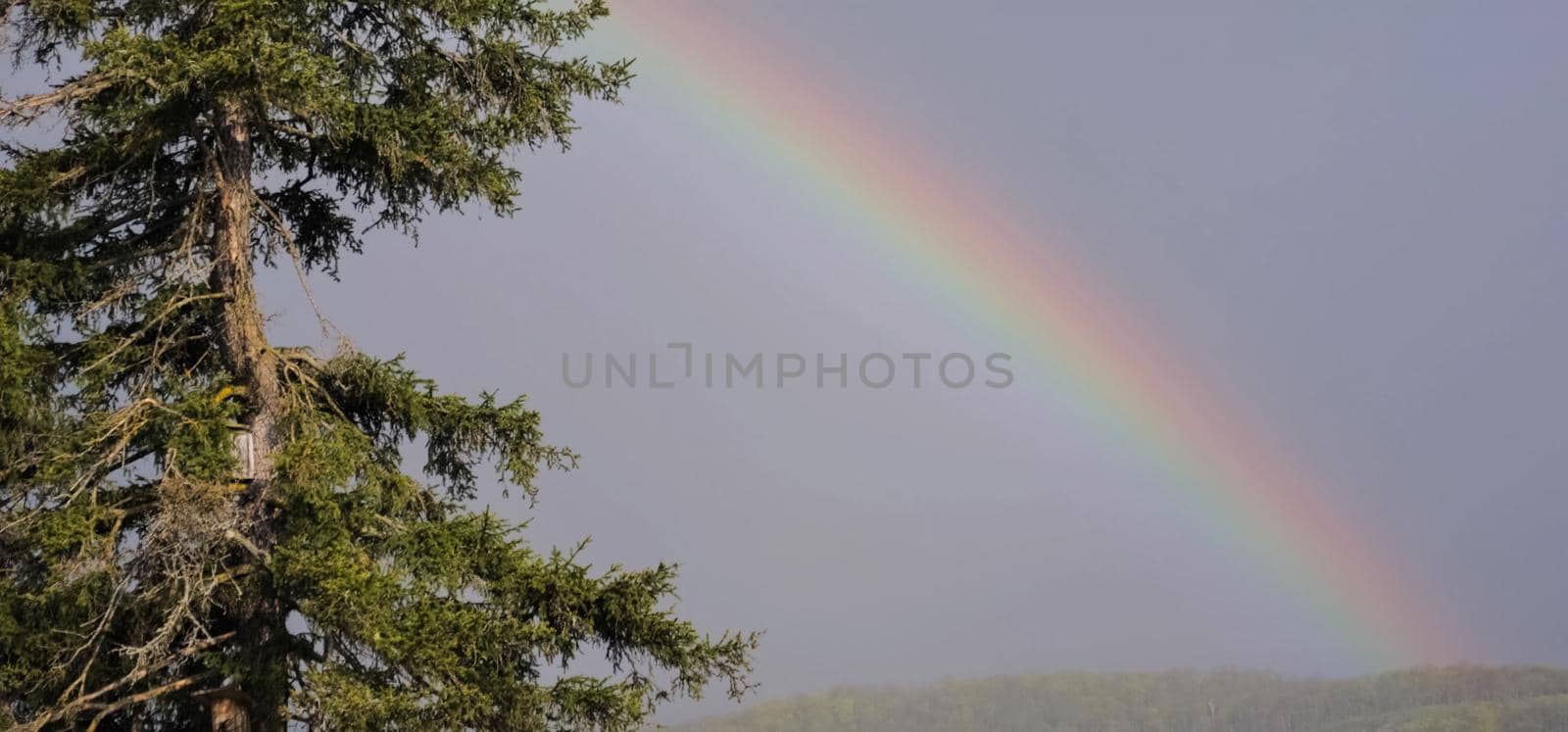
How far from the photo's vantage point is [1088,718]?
95188 millimetres

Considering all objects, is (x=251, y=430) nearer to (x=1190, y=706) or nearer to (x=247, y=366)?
(x=247, y=366)

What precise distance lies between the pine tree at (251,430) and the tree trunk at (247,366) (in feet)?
0.07

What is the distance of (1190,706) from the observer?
95.4m

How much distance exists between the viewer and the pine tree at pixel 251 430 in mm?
10422

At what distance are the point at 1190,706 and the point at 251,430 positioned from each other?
299 ft

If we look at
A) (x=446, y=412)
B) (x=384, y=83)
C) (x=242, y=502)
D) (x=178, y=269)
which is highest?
(x=384, y=83)

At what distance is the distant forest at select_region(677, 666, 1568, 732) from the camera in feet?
275

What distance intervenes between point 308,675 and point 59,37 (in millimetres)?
5642

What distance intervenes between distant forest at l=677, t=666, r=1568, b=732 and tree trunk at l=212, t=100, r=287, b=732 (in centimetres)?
7008

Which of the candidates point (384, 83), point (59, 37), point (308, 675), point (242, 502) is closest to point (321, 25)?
point (384, 83)

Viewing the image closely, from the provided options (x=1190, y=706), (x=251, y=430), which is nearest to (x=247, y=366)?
(x=251, y=430)

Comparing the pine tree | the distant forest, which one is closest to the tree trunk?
the pine tree

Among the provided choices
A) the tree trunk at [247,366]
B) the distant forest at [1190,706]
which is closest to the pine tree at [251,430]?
the tree trunk at [247,366]

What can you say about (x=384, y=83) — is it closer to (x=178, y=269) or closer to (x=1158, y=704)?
(x=178, y=269)
